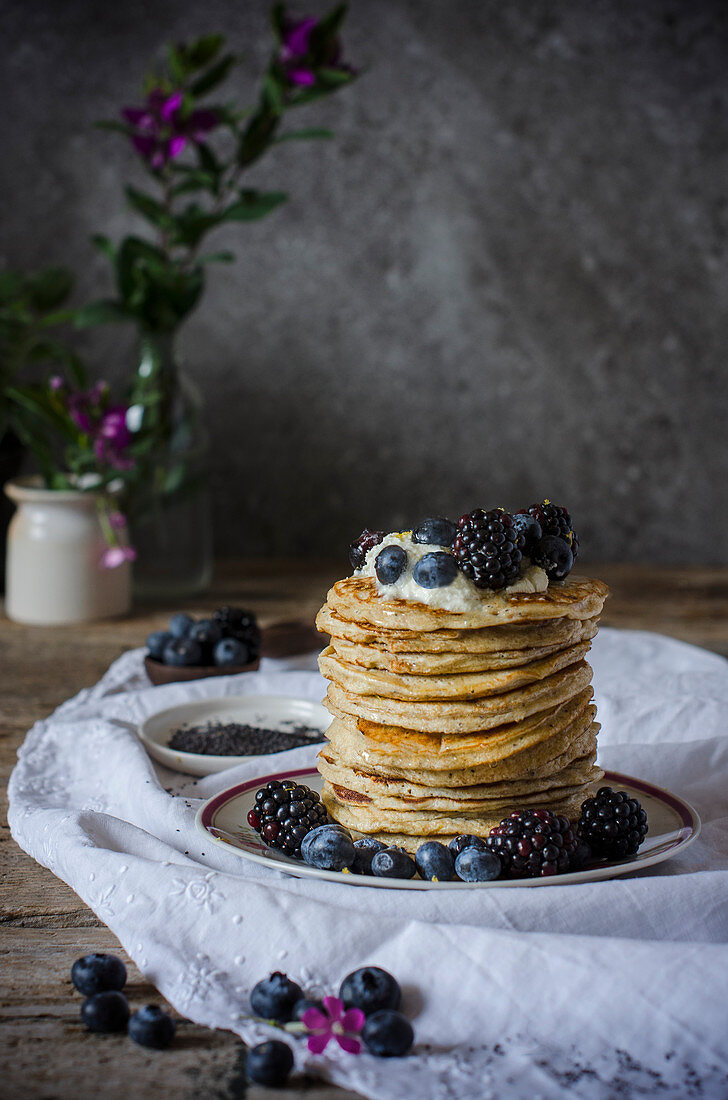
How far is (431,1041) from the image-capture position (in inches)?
33.4

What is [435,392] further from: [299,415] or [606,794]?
[606,794]

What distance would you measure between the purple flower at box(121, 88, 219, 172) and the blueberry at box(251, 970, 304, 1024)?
194cm

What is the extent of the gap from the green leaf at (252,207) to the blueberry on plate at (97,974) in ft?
5.97

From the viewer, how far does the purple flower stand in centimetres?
237

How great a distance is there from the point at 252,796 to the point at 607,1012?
19.9 inches

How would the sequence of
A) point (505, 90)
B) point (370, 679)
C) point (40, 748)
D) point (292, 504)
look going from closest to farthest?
point (370, 679), point (40, 748), point (505, 90), point (292, 504)

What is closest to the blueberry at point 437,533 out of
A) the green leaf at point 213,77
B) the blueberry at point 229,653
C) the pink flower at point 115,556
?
the blueberry at point 229,653

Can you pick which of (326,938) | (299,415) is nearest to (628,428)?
(299,415)

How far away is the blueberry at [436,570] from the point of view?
3.63ft

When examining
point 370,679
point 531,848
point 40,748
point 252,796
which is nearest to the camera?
point 531,848

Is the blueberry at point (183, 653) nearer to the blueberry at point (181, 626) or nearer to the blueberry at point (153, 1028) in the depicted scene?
the blueberry at point (181, 626)

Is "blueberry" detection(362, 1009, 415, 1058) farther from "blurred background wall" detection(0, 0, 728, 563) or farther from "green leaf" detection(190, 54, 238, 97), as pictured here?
"blurred background wall" detection(0, 0, 728, 563)

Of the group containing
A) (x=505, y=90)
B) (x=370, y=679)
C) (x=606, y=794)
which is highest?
(x=505, y=90)

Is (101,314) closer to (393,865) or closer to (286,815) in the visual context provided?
(286,815)
